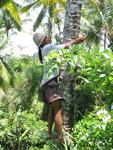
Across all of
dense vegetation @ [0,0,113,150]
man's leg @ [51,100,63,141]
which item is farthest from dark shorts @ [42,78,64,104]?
dense vegetation @ [0,0,113,150]

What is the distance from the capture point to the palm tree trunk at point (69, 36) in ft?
14.3

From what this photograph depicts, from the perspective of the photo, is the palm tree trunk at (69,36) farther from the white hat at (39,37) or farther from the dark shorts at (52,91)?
the white hat at (39,37)

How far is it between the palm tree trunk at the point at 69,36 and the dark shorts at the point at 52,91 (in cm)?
7

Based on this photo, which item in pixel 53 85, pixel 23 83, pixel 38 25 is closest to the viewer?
pixel 53 85

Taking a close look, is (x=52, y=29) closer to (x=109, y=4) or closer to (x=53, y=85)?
(x=109, y=4)

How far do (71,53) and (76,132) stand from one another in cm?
58

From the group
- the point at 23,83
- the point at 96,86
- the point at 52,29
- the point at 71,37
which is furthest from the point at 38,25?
the point at 96,86

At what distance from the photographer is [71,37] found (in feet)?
14.8

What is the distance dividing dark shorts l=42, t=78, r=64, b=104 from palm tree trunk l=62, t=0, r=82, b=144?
0.07 metres

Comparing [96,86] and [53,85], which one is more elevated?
[96,86]

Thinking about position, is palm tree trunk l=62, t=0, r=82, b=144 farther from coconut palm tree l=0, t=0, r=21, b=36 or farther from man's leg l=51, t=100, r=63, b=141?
coconut palm tree l=0, t=0, r=21, b=36

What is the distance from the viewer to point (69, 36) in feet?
14.8

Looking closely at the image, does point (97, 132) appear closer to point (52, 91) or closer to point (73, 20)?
point (52, 91)

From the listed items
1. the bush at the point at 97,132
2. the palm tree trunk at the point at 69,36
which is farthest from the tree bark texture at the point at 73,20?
the bush at the point at 97,132
